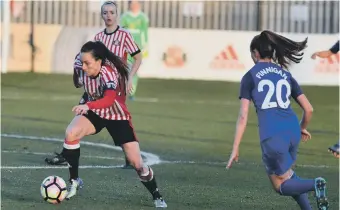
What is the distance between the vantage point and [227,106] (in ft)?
72.2

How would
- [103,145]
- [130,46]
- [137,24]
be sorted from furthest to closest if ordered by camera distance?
1. [137,24]
2. [103,145]
3. [130,46]

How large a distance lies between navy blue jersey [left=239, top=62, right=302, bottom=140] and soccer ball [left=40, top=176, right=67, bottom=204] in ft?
7.12

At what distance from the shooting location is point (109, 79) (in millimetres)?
9547

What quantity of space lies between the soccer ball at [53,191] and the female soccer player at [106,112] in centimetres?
26

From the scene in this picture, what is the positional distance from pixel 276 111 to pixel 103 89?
191 centimetres

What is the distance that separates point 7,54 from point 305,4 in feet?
28.4

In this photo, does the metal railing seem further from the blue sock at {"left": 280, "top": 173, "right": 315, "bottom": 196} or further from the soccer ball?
the blue sock at {"left": 280, "top": 173, "right": 315, "bottom": 196}

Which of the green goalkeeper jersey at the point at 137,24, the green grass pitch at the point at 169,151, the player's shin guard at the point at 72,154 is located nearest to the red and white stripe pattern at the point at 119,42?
the green grass pitch at the point at 169,151

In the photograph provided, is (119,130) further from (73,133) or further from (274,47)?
(274,47)

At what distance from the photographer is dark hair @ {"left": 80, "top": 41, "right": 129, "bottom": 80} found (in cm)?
956

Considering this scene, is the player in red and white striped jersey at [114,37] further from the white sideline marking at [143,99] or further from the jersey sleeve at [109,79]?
the white sideline marking at [143,99]

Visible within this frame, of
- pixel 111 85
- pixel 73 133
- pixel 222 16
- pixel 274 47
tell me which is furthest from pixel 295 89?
pixel 222 16

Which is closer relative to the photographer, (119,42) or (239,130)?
(239,130)

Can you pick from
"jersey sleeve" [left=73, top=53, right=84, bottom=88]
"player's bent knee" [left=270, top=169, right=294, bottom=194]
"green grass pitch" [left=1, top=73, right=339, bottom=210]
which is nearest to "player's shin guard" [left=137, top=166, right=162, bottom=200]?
"green grass pitch" [left=1, top=73, right=339, bottom=210]
